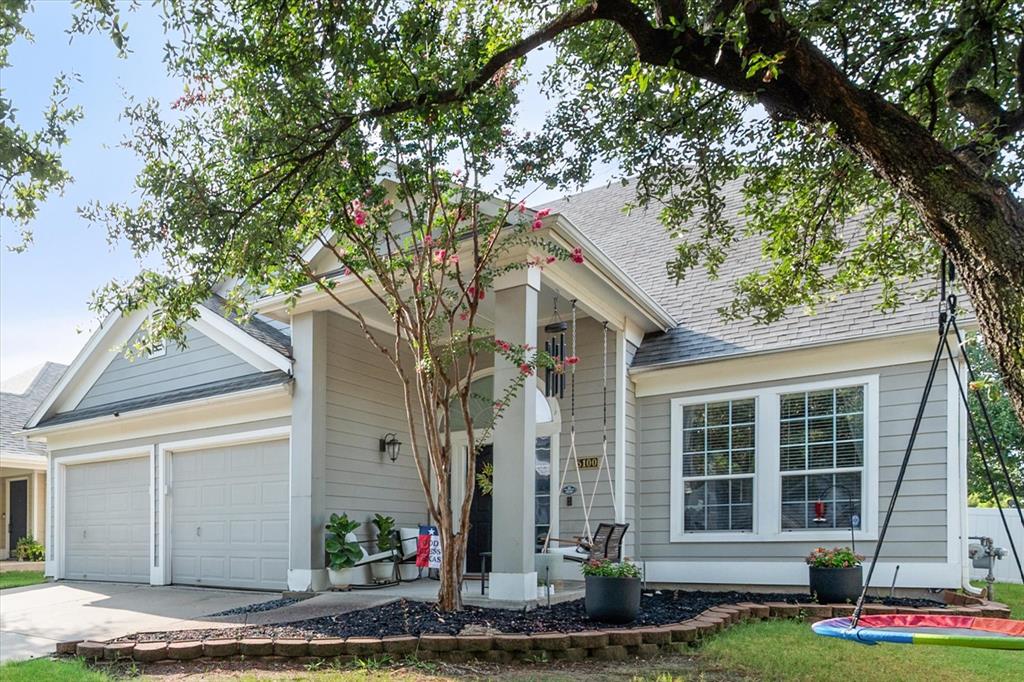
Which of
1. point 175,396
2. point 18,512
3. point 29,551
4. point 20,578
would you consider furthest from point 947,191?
point 18,512

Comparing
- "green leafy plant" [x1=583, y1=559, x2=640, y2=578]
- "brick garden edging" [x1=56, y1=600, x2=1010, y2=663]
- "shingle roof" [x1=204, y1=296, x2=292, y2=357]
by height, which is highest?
"shingle roof" [x1=204, y1=296, x2=292, y2=357]

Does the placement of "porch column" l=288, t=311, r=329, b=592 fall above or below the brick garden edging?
above

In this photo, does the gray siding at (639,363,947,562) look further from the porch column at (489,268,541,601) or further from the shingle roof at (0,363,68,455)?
the shingle roof at (0,363,68,455)

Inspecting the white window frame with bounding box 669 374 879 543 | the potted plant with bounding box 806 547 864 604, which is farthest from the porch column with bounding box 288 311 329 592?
the potted plant with bounding box 806 547 864 604

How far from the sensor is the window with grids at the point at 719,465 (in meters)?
9.95

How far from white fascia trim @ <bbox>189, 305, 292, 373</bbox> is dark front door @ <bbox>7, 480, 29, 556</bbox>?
1156 cm

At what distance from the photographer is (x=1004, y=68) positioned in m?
5.88

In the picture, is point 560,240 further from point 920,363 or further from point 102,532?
point 102,532

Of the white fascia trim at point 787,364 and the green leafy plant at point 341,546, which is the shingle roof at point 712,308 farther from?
the green leafy plant at point 341,546

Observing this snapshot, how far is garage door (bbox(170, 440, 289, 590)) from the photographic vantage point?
10.4 m

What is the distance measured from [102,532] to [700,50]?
11.9 meters

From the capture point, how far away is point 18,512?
19938 millimetres

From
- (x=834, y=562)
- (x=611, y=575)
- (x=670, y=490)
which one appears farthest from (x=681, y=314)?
(x=611, y=575)

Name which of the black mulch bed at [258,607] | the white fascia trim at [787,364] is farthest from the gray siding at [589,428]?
the black mulch bed at [258,607]
